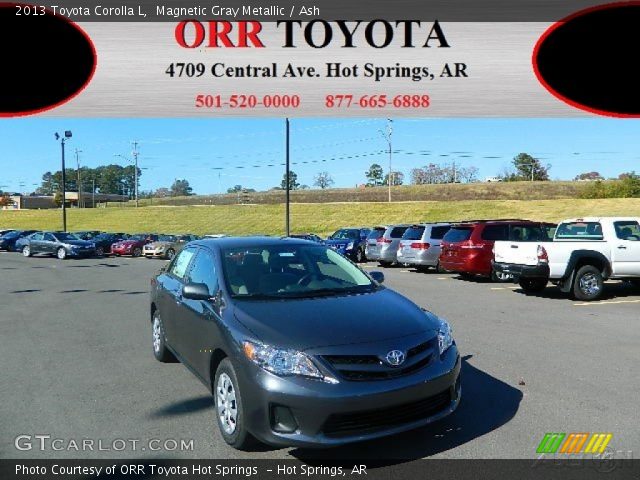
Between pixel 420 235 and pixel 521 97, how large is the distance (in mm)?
11326

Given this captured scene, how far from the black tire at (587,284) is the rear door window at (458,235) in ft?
13.9

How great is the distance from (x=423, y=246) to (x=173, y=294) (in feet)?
45.8

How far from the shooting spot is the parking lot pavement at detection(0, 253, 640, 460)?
12.9 feet

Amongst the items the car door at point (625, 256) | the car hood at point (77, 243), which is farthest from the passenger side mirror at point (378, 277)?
the car hood at point (77, 243)

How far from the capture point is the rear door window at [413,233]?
19.3 m

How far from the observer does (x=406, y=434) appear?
4082 millimetres

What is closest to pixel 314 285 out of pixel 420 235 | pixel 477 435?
pixel 477 435

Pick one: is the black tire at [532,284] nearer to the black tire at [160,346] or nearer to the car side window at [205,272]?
the black tire at [160,346]

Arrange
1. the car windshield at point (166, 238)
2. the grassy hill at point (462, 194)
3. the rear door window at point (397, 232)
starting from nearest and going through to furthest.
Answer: the rear door window at point (397, 232) < the car windshield at point (166, 238) < the grassy hill at point (462, 194)

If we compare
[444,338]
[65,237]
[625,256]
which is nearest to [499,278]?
[625,256]

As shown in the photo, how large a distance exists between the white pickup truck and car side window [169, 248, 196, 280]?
821 centimetres

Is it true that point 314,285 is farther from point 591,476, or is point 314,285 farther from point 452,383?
point 591,476

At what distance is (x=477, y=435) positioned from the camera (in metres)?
4.04

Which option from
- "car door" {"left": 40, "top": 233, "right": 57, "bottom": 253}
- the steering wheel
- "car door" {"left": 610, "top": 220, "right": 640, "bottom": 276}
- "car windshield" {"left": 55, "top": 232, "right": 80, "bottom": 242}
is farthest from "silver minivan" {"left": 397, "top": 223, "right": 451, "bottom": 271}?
"car door" {"left": 40, "top": 233, "right": 57, "bottom": 253}
